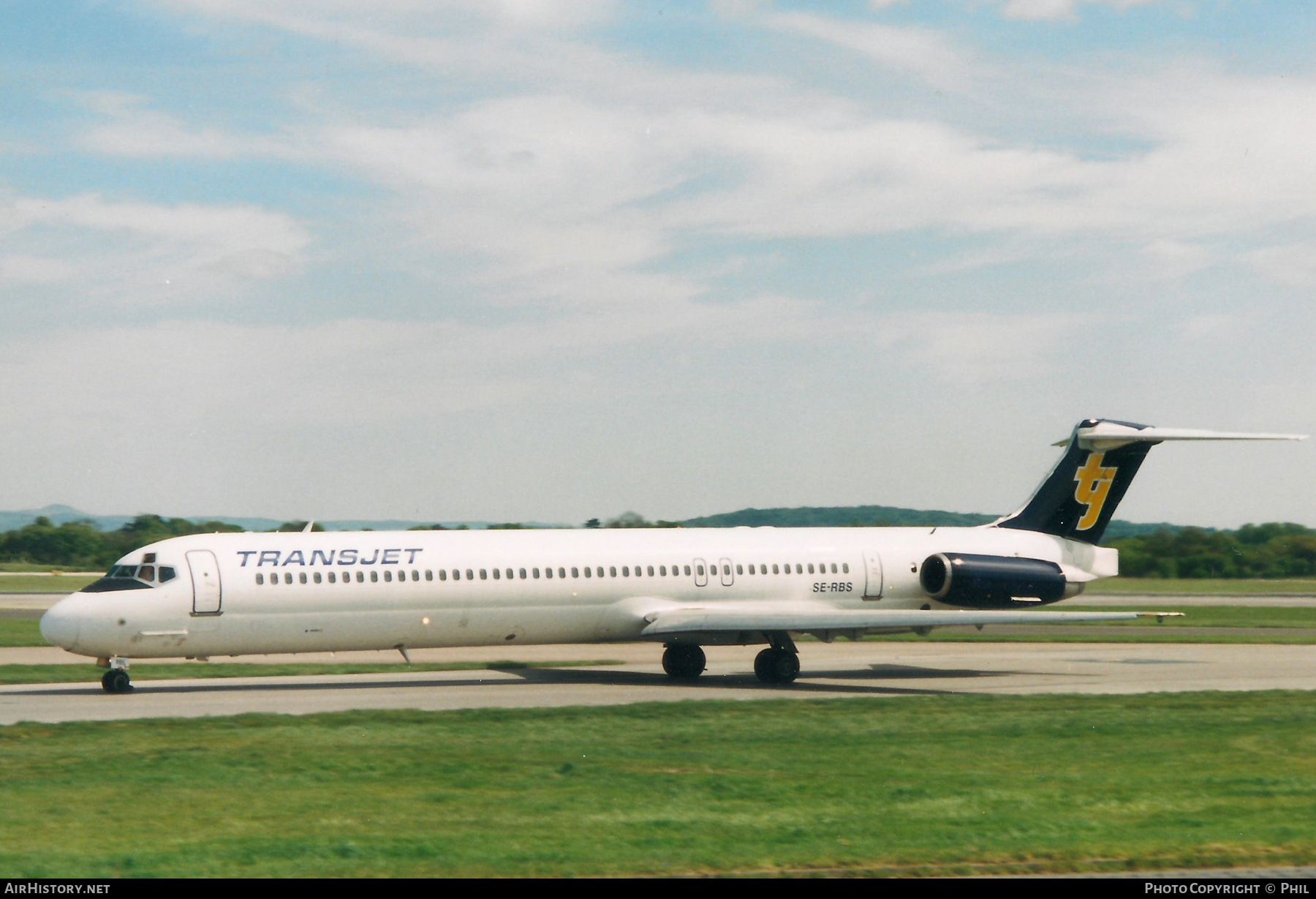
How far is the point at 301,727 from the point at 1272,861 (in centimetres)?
1429

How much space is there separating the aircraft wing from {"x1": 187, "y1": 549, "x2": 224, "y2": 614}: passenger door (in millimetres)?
9173

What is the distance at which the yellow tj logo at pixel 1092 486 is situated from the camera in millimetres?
37125

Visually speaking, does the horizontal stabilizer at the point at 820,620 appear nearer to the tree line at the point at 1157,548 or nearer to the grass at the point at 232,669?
the grass at the point at 232,669

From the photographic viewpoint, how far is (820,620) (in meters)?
30.1

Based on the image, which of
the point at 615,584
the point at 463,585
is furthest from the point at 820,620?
the point at 463,585

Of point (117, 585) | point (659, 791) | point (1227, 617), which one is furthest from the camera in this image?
point (1227, 617)

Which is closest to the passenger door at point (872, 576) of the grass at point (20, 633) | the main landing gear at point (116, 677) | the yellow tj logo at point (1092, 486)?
the yellow tj logo at point (1092, 486)

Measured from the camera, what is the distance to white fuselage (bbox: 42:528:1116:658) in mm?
27203

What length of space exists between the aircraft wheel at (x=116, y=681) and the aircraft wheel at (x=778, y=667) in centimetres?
1301

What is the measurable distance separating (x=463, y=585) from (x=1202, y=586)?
66419 mm

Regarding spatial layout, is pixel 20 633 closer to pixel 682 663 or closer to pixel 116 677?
pixel 116 677

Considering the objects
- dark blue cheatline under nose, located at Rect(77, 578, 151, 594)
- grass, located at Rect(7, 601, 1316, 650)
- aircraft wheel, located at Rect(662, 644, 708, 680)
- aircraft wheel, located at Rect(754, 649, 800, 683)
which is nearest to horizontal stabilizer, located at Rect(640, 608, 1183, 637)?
aircraft wheel, located at Rect(754, 649, 800, 683)

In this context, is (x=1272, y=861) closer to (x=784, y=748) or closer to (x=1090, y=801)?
(x=1090, y=801)
